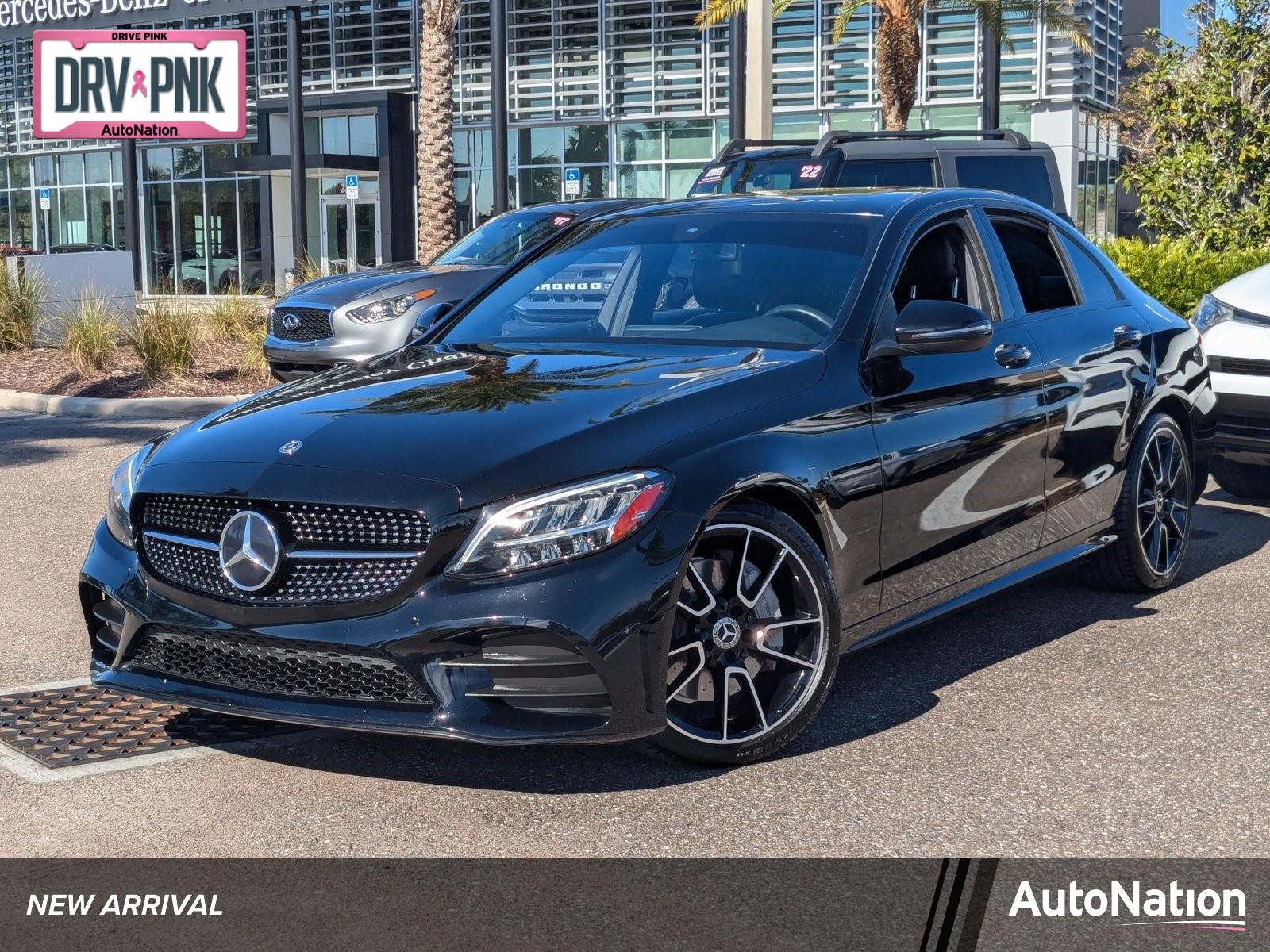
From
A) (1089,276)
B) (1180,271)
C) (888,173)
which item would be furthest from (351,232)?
(1089,276)

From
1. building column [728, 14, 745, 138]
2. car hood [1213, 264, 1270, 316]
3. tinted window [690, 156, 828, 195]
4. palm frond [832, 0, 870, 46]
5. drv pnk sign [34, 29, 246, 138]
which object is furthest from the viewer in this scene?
palm frond [832, 0, 870, 46]

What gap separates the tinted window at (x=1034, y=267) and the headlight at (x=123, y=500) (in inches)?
124

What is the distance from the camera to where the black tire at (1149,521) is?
21.1 ft

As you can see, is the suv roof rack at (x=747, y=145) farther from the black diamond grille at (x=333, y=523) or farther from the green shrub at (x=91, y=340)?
the black diamond grille at (x=333, y=523)

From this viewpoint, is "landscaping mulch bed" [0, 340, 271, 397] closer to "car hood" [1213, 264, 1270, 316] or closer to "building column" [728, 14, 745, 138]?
"building column" [728, 14, 745, 138]

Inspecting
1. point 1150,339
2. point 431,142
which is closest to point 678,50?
point 431,142

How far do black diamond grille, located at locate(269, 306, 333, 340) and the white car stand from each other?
23.0ft

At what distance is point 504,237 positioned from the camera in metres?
14.5

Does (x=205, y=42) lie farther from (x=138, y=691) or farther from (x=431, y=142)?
(x=138, y=691)

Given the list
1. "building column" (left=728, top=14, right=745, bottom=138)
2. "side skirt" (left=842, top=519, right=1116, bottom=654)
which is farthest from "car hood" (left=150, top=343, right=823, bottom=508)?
"building column" (left=728, top=14, right=745, bottom=138)

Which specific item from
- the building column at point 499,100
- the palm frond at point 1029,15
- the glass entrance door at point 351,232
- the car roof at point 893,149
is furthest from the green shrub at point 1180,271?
the glass entrance door at point 351,232

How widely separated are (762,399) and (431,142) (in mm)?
21137

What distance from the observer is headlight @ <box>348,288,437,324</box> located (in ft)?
42.6

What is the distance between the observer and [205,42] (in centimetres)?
2483
